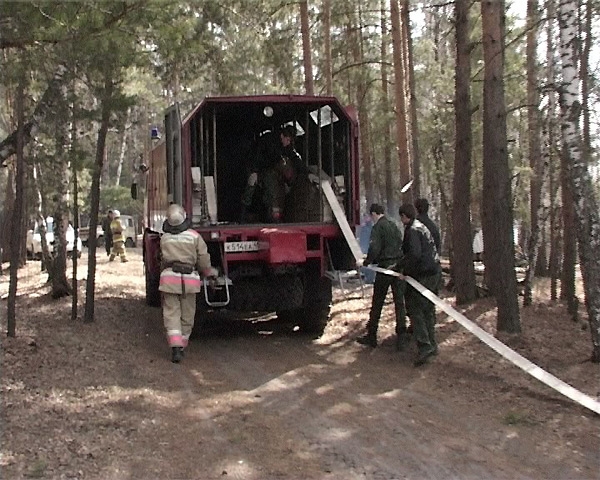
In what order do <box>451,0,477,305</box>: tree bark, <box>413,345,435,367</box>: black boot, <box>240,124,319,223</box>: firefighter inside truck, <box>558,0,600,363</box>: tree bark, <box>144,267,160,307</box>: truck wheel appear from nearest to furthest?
<box>558,0,600,363</box>: tree bark, <box>413,345,435,367</box>: black boot, <box>240,124,319,223</box>: firefighter inside truck, <box>451,0,477,305</box>: tree bark, <box>144,267,160,307</box>: truck wheel

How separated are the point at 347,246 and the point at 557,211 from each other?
353 inches

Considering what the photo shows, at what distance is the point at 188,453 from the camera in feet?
18.1

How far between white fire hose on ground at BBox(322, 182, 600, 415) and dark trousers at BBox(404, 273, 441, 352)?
16 centimetres

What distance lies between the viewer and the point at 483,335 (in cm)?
738

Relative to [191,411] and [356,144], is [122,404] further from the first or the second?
[356,144]

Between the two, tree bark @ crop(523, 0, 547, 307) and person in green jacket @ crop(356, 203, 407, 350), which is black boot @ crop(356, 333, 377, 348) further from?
tree bark @ crop(523, 0, 547, 307)

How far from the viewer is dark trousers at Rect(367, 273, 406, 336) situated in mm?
9500

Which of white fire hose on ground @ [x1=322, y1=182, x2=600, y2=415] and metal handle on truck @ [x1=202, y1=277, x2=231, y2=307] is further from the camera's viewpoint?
metal handle on truck @ [x1=202, y1=277, x2=231, y2=307]

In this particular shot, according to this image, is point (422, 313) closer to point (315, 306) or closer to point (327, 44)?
point (315, 306)

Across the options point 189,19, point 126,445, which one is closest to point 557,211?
point 189,19

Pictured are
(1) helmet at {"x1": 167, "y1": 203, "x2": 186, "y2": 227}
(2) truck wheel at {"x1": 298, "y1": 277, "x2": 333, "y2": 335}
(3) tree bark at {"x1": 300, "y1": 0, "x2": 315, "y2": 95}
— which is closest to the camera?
(1) helmet at {"x1": 167, "y1": 203, "x2": 186, "y2": 227}

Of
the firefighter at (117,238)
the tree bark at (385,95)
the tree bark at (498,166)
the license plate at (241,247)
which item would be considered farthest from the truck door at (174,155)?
the firefighter at (117,238)

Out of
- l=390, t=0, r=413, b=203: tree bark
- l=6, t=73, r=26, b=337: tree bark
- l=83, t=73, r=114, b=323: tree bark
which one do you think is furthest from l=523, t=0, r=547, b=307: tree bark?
l=6, t=73, r=26, b=337: tree bark

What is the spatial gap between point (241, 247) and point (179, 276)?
102 cm
